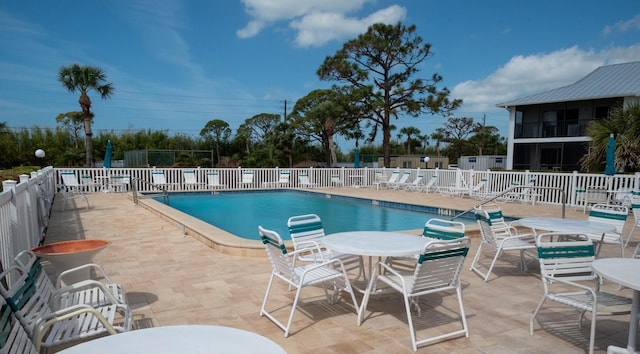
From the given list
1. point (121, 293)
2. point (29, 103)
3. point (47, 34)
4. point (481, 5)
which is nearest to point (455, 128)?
point (481, 5)

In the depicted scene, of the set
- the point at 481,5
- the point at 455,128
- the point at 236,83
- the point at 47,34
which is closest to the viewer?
the point at 481,5

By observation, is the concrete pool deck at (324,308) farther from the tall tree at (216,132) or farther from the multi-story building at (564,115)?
the tall tree at (216,132)

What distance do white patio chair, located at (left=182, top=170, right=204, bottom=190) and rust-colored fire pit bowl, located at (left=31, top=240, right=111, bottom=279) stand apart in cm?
1153

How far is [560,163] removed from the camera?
2012 cm

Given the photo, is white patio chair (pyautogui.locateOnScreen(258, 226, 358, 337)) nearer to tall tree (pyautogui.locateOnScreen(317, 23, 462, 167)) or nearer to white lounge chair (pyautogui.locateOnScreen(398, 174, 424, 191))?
white lounge chair (pyautogui.locateOnScreen(398, 174, 424, 191))

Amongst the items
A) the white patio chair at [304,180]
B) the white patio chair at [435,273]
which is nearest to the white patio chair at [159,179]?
the white patio chair at [304,180]

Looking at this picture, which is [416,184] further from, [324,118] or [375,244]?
[375,244]

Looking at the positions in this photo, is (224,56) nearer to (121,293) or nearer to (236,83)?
(236,83)

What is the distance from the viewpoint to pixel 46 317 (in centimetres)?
175

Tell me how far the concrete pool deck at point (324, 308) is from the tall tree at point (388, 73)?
59.7ft

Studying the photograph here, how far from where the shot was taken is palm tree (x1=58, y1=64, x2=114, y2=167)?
17.9m

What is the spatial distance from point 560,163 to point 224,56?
20644mm

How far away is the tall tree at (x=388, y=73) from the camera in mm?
22094

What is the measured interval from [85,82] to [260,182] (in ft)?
33.5
